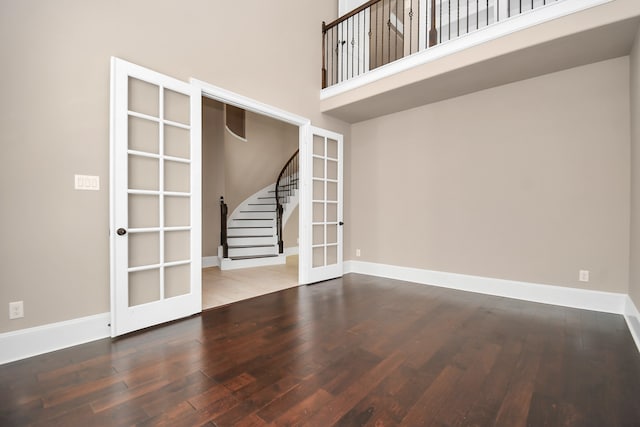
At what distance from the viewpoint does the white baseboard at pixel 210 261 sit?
5.51 metres

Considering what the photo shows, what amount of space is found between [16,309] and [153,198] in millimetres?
1186

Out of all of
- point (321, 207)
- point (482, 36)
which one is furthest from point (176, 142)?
point (482, 36)

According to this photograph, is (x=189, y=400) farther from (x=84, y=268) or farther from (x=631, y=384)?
(x=631, y=384)

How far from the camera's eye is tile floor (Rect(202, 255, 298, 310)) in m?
3.52

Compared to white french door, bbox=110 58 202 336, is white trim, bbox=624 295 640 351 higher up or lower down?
lower down

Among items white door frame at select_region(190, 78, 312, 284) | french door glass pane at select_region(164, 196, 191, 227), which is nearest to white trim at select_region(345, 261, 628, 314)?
white door frame at select_region(190, 78, 312, 284)

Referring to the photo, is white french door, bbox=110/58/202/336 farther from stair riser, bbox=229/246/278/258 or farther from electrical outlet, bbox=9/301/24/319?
stair riser, bbox=229/246/278/258

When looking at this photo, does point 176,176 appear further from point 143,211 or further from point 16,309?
point 16,309

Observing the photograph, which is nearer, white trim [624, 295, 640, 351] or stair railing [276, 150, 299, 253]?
white trim [624, 295, 640, 351]

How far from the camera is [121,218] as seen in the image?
236 cm

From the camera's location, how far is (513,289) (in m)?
3.48

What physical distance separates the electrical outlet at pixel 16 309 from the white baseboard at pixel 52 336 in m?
0.11

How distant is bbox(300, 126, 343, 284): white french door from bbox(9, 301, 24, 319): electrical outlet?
281 cm

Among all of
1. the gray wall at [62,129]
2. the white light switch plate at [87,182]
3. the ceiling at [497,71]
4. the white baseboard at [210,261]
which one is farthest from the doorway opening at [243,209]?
the ceiling at [497,71]
